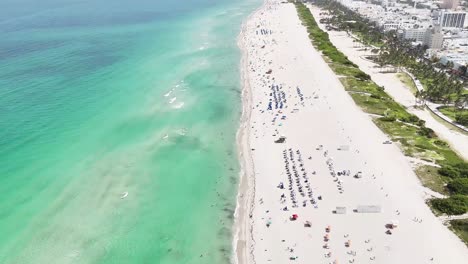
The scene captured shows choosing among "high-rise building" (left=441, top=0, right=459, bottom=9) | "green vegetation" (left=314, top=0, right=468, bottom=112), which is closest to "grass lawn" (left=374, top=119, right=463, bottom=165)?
"green vegetation" (left=314, top=0, right=468, bottom=112)

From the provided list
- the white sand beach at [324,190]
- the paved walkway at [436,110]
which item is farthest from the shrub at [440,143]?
the paved walkway at [436,110]

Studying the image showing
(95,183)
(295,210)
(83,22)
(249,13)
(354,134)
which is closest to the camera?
(295,210)

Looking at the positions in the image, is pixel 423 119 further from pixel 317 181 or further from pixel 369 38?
pixel 369 38

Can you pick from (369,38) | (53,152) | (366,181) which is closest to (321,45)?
(369,38)

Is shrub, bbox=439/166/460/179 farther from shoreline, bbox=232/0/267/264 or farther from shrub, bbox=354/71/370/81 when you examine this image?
shrub, bbox=354/71/370/81

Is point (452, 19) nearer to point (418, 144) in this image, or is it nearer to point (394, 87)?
point (394, 87)

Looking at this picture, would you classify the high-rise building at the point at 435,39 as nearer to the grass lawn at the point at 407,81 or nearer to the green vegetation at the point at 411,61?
the green vegetation at the point at 411,61
